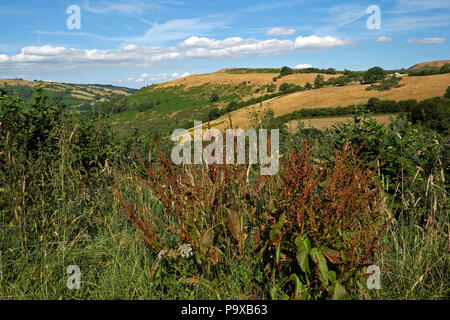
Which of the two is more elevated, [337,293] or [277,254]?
[277,254]

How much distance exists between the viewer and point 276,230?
7.29 feet

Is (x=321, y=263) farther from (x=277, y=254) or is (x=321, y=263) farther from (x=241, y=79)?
(x=241, y=79)

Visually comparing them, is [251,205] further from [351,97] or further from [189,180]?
[351,97]

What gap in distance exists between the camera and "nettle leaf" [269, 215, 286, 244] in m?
2.20

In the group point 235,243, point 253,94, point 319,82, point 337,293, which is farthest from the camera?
point 319,82

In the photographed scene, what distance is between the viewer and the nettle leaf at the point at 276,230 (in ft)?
7.23

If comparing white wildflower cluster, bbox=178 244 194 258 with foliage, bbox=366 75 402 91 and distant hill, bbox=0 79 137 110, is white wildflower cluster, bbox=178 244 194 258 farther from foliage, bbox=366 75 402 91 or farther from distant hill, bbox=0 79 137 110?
foliage, bbox=366 75 402 91

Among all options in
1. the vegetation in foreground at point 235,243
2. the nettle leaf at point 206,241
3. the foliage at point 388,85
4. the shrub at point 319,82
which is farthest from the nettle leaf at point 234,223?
the shrub at point 319,82

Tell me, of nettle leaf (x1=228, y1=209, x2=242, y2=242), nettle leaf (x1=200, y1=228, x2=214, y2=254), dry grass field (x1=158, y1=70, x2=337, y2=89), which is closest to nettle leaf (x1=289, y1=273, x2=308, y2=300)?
nettle leaf (x1=228, y1=209, x2=242, y2=242)

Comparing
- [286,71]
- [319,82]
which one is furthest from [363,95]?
[286,71]

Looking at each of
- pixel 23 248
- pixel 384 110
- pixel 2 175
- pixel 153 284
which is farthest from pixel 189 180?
pixel 384 110

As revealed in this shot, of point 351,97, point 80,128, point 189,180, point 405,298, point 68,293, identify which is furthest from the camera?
point 351,97

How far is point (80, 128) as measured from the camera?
213 inches

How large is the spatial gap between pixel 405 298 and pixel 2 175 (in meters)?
3.82
